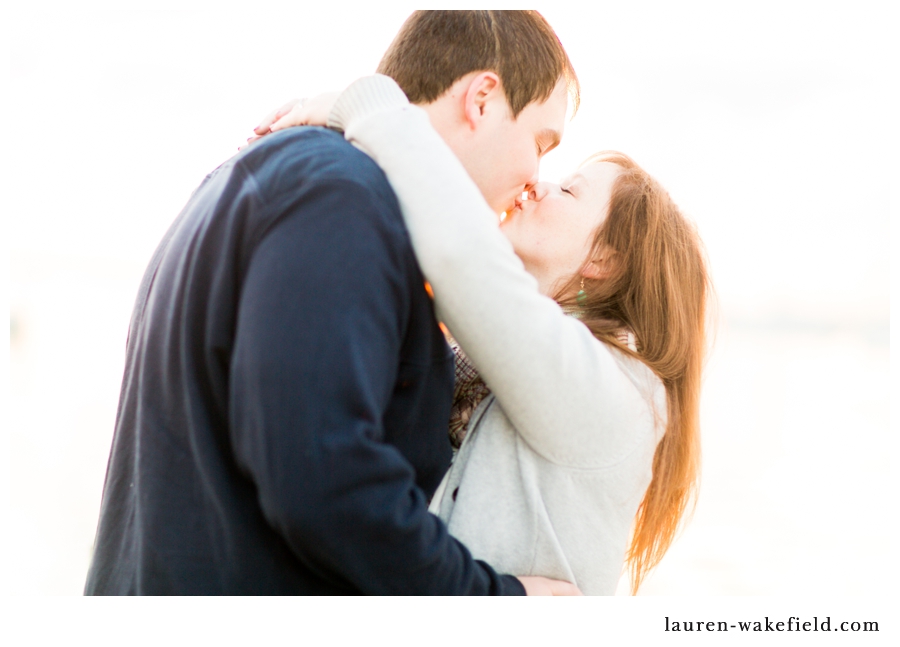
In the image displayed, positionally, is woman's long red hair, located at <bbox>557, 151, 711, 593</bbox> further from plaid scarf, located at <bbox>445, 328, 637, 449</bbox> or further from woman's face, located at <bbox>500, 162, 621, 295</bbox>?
plaid scarf, located at <bbox>445, 328, 637, 449</bbox>

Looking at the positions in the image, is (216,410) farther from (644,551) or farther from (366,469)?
(644,551)

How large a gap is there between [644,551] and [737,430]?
5.47 meters

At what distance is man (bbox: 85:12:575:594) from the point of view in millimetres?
959

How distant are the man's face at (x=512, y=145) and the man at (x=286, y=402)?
55 centimetres

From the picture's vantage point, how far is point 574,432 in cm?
135

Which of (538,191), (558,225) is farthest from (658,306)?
(538,191)

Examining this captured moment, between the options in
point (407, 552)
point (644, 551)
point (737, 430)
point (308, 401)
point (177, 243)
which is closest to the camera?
point (308, 401)

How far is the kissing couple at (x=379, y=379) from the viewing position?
970 mm

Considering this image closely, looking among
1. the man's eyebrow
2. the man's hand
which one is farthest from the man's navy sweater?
the man's eyebrow

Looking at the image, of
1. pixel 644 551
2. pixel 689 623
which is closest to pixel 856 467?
pixel 644 551

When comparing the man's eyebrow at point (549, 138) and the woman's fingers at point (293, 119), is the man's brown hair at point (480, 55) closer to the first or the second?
the man's eyebrow at point (549, 138)

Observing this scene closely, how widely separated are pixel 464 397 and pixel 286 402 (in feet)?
2.50

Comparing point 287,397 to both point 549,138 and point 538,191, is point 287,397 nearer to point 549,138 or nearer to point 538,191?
point 549,138

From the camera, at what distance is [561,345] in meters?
1.24
